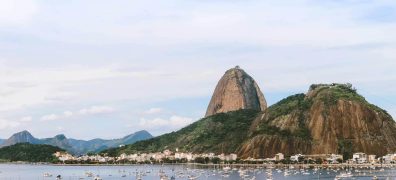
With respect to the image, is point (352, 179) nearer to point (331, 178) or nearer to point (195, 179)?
point (331, 178)

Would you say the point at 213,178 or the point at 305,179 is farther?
the point at 213,178

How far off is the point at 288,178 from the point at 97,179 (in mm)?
56977

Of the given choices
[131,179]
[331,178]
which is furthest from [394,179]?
[131,179]

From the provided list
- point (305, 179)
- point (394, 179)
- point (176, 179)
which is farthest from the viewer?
point (176, 179)

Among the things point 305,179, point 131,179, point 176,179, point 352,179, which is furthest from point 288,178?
point 131,179

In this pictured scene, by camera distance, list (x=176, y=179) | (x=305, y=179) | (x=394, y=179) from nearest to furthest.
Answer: (x=394, y=179) → (x=305, y=179) → (x=176, y=179)

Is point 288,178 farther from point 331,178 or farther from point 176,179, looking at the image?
point 176,179

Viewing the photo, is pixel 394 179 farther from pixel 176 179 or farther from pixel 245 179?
pixel 176 179

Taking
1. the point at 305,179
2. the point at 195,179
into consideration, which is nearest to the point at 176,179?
the point at 195,179

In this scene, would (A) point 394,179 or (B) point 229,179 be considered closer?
(A) point 394,179

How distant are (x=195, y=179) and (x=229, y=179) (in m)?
9.88

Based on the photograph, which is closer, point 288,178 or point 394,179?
point 394,179

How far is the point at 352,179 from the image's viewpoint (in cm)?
16800

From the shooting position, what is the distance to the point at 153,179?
193 m
